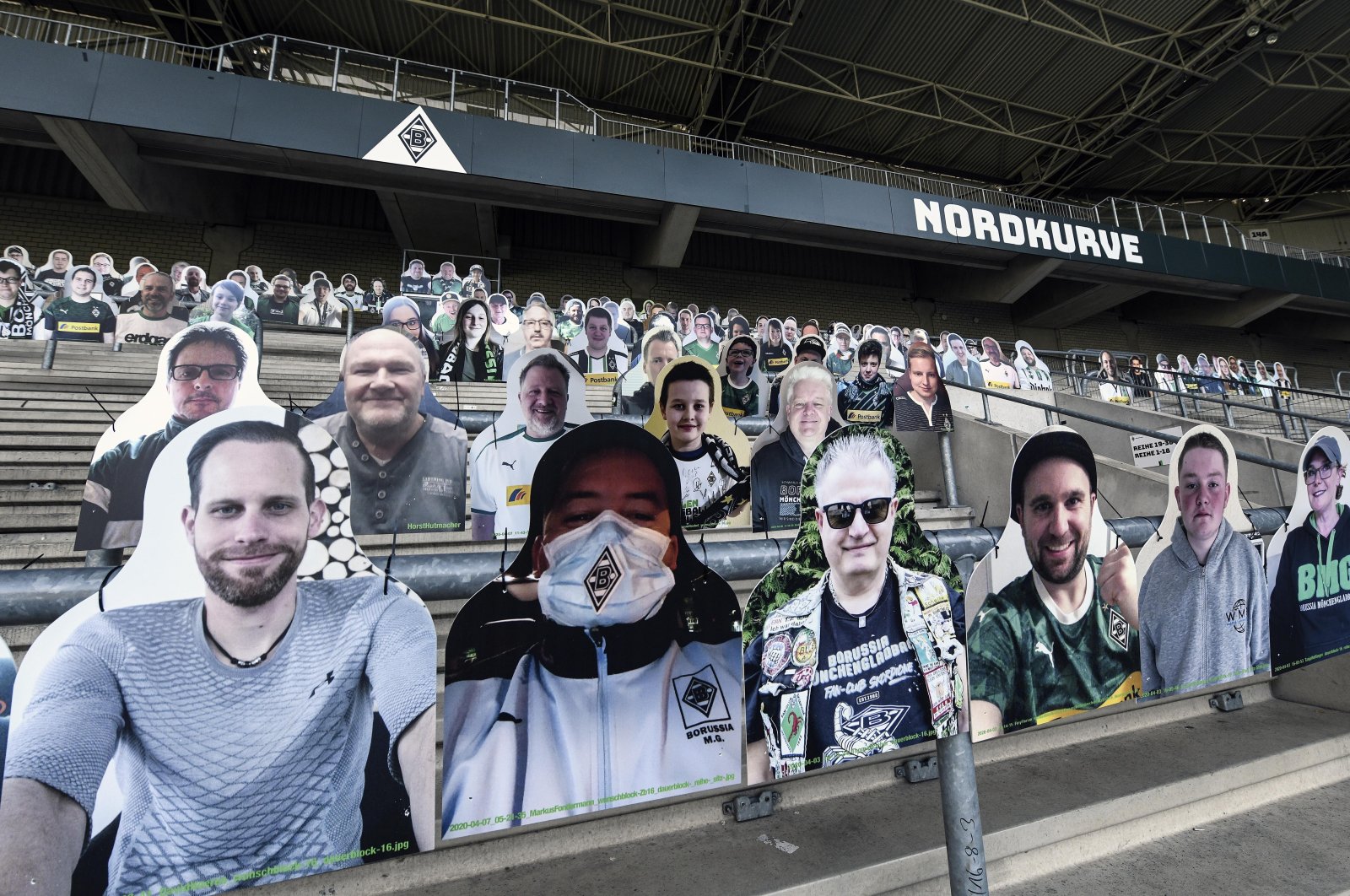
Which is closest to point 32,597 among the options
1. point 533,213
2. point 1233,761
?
point 1233,761

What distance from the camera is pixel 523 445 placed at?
Result: 2232mm

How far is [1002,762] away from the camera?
101 inches

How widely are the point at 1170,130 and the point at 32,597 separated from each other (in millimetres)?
29705

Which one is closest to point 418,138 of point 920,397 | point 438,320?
point 438,320

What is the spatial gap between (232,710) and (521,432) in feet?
4.45

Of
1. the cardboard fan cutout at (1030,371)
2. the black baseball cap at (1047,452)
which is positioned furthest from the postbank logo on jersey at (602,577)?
the cardboard fan cutout at (1030,371)

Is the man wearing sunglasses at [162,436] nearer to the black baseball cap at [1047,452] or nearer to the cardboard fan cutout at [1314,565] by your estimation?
the black baseball cap at [1047,452]

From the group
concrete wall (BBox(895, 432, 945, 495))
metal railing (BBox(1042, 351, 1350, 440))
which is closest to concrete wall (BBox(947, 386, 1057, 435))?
concrete wall (BBox(895, 432, 945, 495))

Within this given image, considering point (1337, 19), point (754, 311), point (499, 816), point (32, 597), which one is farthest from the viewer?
point (754, 311)

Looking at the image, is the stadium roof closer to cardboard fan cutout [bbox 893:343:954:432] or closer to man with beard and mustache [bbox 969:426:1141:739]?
cardboard fan cutout [bbox 893:343:954:432]

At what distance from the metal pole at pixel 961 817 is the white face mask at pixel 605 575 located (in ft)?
2.80

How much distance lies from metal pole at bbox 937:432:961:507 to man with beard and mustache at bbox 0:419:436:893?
4590 millimetres

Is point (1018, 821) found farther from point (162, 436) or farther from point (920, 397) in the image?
point (162, 436)

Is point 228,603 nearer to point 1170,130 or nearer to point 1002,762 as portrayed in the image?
point 1002,762
